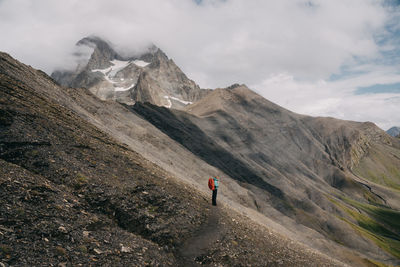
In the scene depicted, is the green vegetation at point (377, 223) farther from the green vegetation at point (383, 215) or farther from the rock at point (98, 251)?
the rock at point (98, 251)

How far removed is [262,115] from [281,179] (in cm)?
8220

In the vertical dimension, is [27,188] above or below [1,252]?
above

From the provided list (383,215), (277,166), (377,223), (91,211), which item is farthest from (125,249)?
(383,215)

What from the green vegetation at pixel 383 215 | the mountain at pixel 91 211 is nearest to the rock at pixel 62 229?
the mountain at pixel 91 211

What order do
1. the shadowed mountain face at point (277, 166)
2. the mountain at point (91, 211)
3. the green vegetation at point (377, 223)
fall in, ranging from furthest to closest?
the green vegetation at point (377, 223)
the shadowed mountain face at point (277, 166)
the mountain at point (91, 211)

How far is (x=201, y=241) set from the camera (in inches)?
735

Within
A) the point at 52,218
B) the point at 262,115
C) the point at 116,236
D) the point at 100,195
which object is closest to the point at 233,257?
the point at 116,236

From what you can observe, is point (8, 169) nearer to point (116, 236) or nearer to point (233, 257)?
point (116, 236)

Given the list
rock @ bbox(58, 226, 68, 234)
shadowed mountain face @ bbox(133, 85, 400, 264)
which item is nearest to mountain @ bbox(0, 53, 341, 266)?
rock @ bbox(58, 226, 68, 234)

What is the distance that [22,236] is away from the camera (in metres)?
11.9

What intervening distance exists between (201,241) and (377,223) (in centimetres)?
16192

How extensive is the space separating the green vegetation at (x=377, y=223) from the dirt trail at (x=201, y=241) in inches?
4424

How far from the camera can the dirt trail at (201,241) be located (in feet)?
54.4

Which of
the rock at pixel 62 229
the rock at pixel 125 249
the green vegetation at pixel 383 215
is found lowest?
the rock at pixel 125 249
